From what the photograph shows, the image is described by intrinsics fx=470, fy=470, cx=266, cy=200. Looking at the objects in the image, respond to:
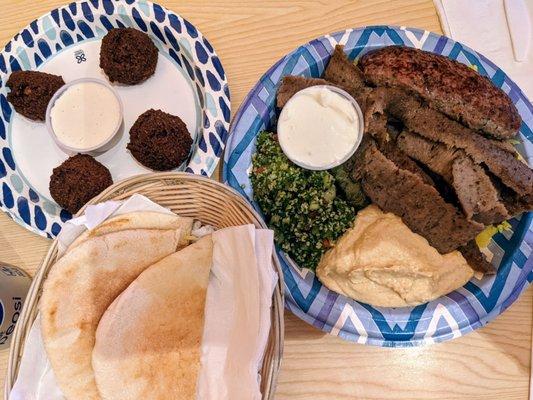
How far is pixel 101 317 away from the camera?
1.45 m

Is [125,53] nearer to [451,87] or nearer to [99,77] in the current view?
[99,77]

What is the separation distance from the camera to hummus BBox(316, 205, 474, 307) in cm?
183

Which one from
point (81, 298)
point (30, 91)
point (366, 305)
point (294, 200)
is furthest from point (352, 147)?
point (30, 91)

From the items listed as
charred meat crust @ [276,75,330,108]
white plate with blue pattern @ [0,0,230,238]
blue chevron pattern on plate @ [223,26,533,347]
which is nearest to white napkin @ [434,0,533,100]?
blue chevron pattern on plate @ [223,26,533,347]

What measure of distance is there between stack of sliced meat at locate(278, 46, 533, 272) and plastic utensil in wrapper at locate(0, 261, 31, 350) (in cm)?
124

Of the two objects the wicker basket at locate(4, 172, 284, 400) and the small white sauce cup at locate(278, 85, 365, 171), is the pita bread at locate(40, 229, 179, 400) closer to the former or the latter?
the wicker basket at locate(4, 172, 284, 400)

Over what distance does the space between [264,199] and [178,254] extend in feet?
1.55

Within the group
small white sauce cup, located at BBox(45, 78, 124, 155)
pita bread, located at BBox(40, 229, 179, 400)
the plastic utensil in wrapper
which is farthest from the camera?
small white sauce cup, located at BBox(45, 78, 124, 155)

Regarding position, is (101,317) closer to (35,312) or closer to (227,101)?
(35,312)

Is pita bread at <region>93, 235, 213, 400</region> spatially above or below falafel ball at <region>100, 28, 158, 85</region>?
below

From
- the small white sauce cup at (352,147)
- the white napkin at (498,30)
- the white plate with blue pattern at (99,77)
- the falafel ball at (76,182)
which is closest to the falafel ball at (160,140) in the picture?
the white plate with blue pattern at (99,77)

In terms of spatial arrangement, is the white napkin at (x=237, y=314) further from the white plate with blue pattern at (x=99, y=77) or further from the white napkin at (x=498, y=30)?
the white napkin at (x=498, y=30)

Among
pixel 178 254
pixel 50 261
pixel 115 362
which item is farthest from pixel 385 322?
pixel 50 261

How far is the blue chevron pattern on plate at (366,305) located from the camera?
72.2 inches
